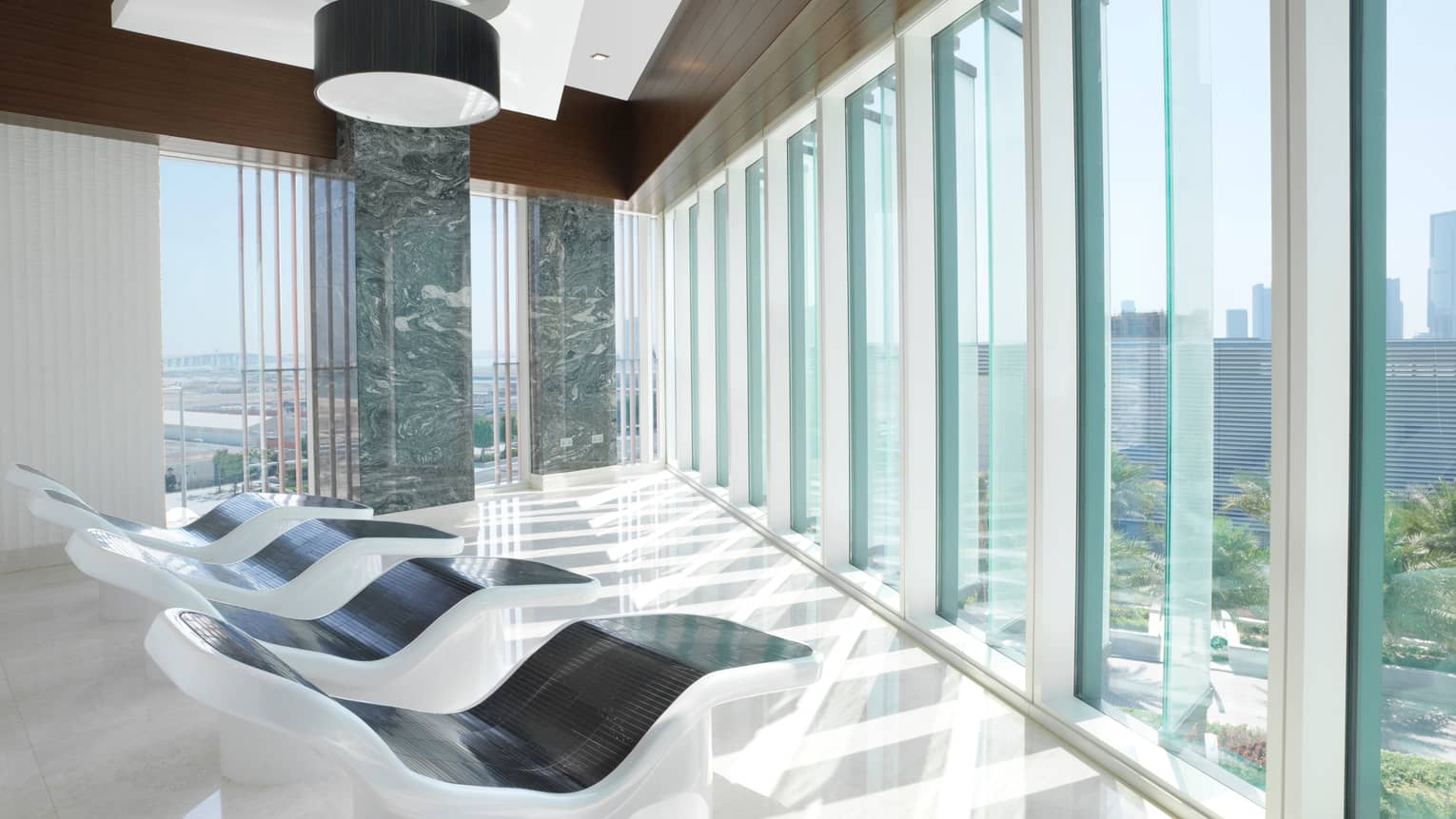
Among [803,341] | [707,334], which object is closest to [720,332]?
[707,334]

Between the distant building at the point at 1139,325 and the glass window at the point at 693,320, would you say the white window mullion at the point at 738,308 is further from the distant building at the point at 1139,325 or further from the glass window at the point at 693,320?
the distant building at the point at 1139,325

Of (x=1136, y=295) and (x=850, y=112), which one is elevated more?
(x=850, y=112)

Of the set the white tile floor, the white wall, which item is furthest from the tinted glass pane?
the white wall

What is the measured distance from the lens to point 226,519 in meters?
4.30

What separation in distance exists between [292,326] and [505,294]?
2269 mm

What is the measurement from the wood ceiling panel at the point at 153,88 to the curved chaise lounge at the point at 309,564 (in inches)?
143

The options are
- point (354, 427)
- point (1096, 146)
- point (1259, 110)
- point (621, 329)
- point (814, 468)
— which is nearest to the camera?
point (1259, 110)

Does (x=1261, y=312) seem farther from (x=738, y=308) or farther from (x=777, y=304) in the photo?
(x=738, y=308)

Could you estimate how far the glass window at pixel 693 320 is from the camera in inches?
348

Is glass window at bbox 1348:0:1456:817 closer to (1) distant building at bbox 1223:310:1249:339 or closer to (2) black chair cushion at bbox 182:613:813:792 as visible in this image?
(1) distant building at bbox 1223:310:1249:339

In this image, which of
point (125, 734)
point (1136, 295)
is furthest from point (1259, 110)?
point (125, 734)

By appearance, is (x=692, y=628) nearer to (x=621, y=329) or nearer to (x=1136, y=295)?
(x=1136, y=295)

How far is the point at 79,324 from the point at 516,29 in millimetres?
3655

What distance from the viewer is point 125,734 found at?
2.96m
